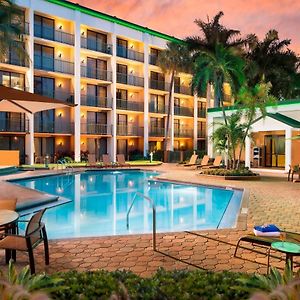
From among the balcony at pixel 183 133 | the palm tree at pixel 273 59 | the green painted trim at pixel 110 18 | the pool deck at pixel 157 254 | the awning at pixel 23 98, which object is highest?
the green painted trim at pixel 110 18

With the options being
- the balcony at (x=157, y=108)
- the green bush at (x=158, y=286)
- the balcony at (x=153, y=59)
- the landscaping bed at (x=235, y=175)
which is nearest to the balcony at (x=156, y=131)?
the balcony at (x=157, y=108)

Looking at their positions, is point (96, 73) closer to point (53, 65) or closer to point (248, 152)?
point (53, 65)

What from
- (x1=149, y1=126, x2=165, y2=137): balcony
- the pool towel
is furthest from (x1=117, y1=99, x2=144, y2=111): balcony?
the pool towel

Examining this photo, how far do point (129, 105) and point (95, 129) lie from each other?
4.74 meters

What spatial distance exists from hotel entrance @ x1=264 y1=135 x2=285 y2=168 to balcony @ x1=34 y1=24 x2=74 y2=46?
18.9 m

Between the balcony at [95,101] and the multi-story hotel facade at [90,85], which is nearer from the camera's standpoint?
the multi-story hotel facade at [90,85]

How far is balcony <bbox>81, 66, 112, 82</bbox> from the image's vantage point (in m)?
32.4

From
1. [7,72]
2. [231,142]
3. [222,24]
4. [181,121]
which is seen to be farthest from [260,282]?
[181,121]

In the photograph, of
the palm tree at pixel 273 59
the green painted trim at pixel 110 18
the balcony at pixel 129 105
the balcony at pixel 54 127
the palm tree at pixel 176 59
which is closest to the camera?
the balcony at pixel 54 127

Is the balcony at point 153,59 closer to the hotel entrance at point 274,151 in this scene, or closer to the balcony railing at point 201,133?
the balcony railing at point 201,133

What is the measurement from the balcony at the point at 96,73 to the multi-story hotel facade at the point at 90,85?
63 millimetres

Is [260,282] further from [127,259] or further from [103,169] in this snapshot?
[103,169]

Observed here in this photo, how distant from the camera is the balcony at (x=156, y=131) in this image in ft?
123

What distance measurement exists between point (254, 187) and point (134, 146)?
23.0 meters
